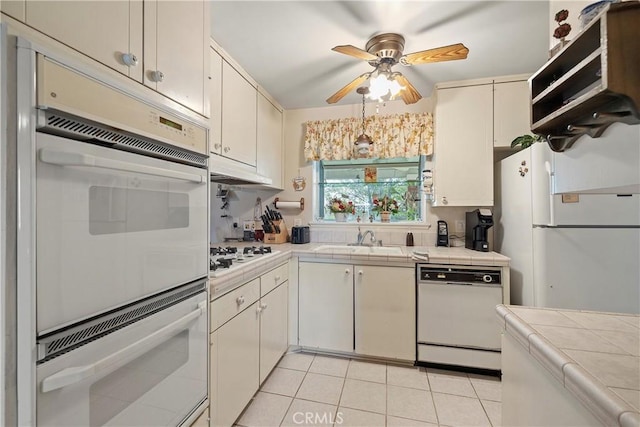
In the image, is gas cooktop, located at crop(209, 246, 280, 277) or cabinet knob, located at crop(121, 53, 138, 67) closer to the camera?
cabinet knob, located at crop(121, 53, 138, 67)

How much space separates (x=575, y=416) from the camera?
2.04 ft

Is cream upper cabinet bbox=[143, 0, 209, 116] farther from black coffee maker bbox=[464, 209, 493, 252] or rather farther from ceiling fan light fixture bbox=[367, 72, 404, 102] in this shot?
black coffee maker bbox=[464, 209, 493, 252]

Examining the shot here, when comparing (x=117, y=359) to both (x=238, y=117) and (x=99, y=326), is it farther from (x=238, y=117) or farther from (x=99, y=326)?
(x=238, y=117)

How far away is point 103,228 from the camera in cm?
79

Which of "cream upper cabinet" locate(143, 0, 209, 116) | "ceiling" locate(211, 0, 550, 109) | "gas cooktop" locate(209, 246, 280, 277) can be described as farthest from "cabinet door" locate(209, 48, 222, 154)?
"gas cooktop" locate(209, 246, 280, 277)

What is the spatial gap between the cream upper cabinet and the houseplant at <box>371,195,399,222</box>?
6.67ft

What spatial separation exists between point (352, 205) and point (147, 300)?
231 centimetres

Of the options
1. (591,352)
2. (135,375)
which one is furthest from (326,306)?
(591,352)

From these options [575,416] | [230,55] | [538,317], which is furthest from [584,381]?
[230,55]

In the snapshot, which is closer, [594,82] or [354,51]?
[594,82]

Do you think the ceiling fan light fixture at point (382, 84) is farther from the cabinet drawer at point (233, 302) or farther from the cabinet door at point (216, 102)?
the cabinet drawer at point (233, 302)

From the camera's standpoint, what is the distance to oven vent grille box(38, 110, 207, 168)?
673mm

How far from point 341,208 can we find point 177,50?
2126 mm

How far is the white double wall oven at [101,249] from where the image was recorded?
24.8 inches
